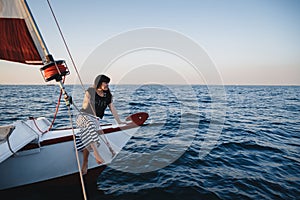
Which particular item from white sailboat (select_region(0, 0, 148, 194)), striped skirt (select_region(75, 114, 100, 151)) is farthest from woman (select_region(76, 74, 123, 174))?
white sailboat (select_region(0, 0, 148, 194))

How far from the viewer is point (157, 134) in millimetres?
8164

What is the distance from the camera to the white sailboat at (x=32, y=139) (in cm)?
312

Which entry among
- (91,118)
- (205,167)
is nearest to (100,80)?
(91,118)

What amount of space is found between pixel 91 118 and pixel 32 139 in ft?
3.56

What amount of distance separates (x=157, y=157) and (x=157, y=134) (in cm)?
253

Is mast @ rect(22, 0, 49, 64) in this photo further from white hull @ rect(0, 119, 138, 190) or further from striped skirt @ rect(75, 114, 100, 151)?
white hull @ rect(0, 119, 138, 190)

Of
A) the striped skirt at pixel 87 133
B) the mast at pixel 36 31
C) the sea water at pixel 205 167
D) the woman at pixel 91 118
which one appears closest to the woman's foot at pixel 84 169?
the woman at pixel 91 118

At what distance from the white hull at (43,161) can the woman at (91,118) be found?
23 centimetres

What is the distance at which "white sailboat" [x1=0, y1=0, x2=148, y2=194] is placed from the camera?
3125mm

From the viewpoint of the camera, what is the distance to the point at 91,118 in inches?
146

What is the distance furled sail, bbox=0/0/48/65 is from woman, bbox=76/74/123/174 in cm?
108

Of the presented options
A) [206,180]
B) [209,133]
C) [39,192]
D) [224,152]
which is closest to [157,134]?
[209,133]

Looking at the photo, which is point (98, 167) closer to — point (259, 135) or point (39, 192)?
point (39, 192)

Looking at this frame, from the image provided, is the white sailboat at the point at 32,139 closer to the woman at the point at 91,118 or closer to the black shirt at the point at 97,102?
the woman at the point at 91,118
